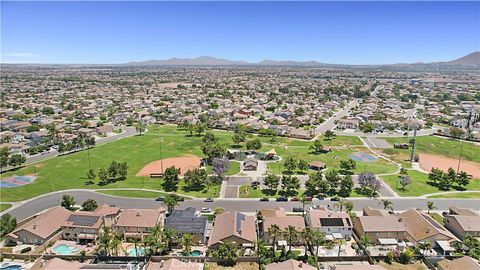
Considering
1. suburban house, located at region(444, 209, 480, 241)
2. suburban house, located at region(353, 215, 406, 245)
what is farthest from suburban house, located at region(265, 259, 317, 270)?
suburban house, located at region(444, 209, 480, 241)

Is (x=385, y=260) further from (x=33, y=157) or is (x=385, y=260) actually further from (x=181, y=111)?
(x=181, y=111)

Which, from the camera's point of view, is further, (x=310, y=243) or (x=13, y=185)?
(x=13, y=185)

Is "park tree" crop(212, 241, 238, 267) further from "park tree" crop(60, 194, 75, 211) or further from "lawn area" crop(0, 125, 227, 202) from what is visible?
"park tree" crop(60, 194, 75, 211)

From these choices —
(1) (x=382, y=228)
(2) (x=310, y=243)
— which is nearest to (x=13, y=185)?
(2) (x=310, y=243)

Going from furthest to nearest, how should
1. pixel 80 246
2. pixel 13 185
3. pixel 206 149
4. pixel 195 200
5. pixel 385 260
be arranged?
pixel 206 149 → pixel 13 185 → pixel 195 200 → pixel 80 246 → pixel 385 260

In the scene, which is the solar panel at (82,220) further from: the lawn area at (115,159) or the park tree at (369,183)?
the park tree at (369,183)

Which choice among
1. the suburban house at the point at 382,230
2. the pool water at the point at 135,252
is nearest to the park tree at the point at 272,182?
the suburban house at the point at 382,230

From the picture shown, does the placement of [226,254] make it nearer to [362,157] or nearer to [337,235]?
[337,235]
